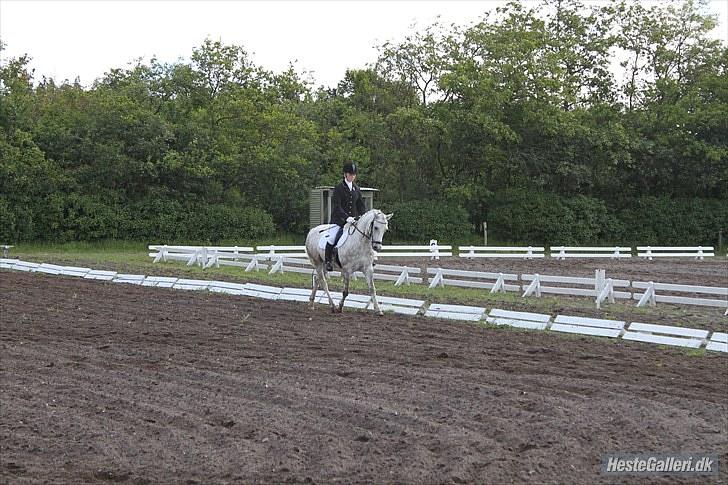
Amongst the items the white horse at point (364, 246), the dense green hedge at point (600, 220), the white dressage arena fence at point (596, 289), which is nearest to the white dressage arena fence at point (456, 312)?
the white horse at point (364, 246)

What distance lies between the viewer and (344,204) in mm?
16891

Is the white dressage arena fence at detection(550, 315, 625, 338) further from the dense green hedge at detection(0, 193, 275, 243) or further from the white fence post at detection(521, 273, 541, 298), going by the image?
the dense green hedge at detection(0, 193, 275, 243)

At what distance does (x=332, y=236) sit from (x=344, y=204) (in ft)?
2.20

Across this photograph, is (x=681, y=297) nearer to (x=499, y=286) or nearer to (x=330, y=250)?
(x=499, y=286)

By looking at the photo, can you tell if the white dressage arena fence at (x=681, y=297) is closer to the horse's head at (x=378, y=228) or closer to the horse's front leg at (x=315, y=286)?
the horse's head at (x=378, y=228)

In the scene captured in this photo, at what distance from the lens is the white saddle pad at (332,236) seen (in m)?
16.7

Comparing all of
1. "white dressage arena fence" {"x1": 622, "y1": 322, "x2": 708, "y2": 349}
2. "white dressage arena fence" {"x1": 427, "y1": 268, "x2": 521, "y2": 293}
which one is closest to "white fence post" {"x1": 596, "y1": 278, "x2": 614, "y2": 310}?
"white dressage arena fence" {"x1": 427, "y1": 268, "x2": 521, "y2": 293}

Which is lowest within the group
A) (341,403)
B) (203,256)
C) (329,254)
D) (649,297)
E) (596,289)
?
(341,403)

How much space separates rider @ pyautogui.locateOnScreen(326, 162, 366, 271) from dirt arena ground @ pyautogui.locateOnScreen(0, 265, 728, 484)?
2292 mm

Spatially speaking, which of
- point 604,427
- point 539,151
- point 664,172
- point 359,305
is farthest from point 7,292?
point 664,172

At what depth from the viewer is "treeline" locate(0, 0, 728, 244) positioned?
137ft

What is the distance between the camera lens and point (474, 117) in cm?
4419

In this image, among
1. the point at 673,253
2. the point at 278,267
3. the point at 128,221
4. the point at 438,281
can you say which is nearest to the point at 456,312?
the point at 438,281

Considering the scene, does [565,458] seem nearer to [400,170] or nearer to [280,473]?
[280,473]
